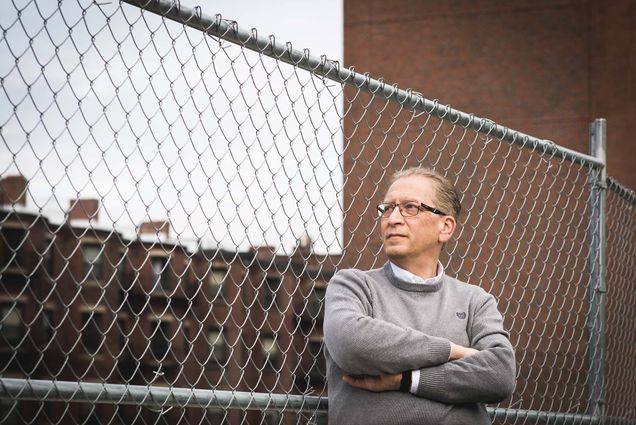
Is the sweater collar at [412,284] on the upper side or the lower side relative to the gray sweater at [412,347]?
upper

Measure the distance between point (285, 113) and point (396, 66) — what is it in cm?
978

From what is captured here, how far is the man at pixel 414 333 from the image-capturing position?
297 centimetres

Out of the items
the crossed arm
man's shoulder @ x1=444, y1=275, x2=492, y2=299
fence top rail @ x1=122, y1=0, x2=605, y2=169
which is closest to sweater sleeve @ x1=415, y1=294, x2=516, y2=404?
the crossed arm

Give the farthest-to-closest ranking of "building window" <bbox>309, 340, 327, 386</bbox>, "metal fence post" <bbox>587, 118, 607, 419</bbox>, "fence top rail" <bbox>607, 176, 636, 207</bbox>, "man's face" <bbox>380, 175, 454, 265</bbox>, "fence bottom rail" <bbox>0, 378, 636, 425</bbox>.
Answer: "fence top rail" <bbox>607, 176, 636, 207</bbox> → "metal fence post" <bbox>587, 118, 607, 419</bbox> → "building window" <bbox>309, 340, 327, 386</bbox> → "man's face" <bbox>380, 175, 454, 265</bbox> → "fence bottom rail" <bbox>0, 378, 636, 425</bbox>

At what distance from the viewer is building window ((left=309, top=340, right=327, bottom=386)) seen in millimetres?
3448

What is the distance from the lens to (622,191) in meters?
5.70

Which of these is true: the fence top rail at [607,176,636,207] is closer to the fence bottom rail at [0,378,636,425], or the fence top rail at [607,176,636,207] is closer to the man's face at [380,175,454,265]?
the man's face at [380,175,454,265]

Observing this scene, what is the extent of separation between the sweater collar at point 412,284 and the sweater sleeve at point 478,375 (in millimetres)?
186

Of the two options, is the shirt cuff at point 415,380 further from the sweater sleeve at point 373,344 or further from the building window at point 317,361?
the building window at point 317,361

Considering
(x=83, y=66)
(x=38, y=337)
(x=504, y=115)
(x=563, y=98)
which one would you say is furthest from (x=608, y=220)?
(x=38, y=337)

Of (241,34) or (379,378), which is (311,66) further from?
(379,378)

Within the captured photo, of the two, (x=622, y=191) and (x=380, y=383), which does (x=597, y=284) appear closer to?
(x=622, y=191)

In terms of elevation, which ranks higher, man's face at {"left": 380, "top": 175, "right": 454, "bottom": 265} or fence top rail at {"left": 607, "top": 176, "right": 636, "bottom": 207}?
fence top rail at {"left": 607, "top": 176, "right": 636, "bottom": 207}

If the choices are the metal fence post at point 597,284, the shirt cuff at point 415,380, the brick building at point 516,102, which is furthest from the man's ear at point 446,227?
the brick building at point 516,102
